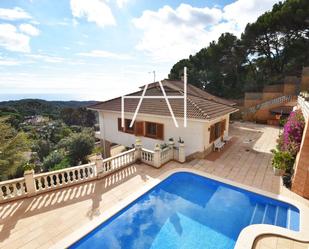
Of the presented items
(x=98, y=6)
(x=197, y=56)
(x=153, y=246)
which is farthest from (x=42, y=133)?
(x=153, y=246)

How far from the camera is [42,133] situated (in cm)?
4478

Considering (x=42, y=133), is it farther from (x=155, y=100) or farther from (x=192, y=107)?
(x=192, y=107)

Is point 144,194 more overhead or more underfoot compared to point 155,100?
more underfoot

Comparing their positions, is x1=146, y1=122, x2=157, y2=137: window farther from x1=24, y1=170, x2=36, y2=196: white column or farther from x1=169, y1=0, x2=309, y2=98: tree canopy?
x1=169, y1=0, x2=309, y2=98: tree canopy

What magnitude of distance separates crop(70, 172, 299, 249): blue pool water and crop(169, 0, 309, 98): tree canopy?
25.9 metres

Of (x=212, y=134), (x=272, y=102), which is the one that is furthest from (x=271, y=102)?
(x=212, y=134)

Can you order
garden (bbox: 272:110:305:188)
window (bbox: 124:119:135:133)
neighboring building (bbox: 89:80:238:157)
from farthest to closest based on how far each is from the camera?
window (bbox: 124:119:135:133)
neighboring building (bbox: 89:80:238:157)
garden (bbox: 272:110:305:188)

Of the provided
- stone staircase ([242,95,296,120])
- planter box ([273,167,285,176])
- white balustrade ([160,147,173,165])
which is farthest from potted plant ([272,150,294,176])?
stone staircase ([242,95,296,120])

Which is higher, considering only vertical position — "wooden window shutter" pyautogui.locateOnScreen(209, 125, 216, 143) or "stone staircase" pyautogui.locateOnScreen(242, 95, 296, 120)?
"stone staircase" pyautogui.locateOnScreen(242, 95, 296, 120)

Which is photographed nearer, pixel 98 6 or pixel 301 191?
pixel 301 191

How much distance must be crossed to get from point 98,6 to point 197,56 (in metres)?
29.0

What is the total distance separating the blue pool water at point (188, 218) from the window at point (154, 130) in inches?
199

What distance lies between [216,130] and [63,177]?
34.6 feet

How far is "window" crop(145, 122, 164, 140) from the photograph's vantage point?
1300 cm
